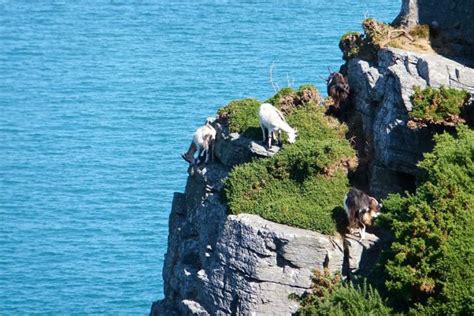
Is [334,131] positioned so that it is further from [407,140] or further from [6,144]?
[6,144]

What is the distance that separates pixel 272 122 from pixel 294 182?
151 centimetres

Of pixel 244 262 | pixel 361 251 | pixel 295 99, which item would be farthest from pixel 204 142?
pixel 361 251

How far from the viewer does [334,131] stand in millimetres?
31266

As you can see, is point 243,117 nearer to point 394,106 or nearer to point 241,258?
point 394,106

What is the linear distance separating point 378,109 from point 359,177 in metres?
1.70

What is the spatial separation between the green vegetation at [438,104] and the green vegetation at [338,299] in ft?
13.5

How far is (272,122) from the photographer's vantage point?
29578mm

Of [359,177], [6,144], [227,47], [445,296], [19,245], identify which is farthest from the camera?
[227,47]

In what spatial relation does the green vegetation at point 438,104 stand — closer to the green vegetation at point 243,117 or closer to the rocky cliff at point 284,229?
the rocky cliff at point 284,229

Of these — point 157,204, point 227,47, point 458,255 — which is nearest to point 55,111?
point 227,47

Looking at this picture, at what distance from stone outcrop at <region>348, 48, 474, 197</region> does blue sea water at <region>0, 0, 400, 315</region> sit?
7.21 m

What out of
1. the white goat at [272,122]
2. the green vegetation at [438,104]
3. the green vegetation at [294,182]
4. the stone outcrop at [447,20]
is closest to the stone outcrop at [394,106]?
the green vegetation at [438,104]

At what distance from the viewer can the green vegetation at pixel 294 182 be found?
29.0m

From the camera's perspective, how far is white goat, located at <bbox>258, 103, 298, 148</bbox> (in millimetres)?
29594
